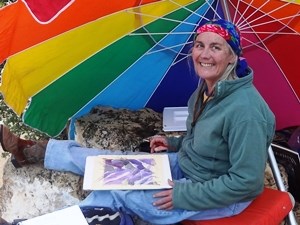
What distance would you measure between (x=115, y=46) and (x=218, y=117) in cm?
95

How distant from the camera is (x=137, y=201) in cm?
254

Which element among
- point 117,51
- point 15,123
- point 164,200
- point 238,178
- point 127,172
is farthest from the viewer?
point 15,123

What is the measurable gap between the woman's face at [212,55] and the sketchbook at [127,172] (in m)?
0.60

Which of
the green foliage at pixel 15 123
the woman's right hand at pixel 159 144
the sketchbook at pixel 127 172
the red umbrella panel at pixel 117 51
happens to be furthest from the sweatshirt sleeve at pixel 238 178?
the green foliage at pixel 15 123

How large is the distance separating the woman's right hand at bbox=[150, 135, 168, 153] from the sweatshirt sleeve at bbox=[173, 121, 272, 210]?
64 centimetres

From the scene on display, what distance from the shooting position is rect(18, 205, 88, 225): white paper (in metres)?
2.38

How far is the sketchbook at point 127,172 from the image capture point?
8.57 feet

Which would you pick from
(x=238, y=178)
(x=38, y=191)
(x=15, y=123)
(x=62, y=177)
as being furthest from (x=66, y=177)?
(x=15, y=123)

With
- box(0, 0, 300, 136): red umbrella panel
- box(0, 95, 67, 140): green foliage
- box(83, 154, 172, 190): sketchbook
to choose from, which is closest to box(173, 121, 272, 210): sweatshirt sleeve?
box(83, 154, 172, 190): sketchbook

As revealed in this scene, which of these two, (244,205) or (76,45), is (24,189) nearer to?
(76,45)

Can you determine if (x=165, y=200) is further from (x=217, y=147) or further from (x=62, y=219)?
(x=62, y=219)

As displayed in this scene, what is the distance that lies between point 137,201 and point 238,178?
564mm

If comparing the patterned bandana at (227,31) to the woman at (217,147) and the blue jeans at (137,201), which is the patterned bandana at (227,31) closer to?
the woman at (217,147)

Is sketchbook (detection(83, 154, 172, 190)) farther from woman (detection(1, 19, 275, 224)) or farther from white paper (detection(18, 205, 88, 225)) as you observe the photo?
white paper (detection(18, 205, 88, 225))
